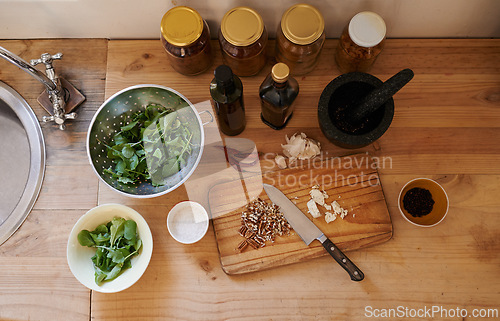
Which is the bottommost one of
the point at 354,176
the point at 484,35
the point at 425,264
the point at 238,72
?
the point at 425,264

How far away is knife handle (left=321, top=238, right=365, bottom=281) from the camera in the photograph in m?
0.88

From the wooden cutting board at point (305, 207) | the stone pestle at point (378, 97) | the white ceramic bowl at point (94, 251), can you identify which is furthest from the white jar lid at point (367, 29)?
the white ceramic bowl at point (94, 251)

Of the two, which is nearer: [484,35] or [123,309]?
[123,309]

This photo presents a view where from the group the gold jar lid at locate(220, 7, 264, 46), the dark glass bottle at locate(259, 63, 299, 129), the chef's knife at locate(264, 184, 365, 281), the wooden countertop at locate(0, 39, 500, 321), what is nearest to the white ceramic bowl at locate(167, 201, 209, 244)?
the wooden countertop at locate(0, 39, 500, 321)

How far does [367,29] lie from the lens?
866mm

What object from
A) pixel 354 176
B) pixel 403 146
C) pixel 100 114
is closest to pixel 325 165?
pixel 354 176

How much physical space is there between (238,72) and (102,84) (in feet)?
1.27

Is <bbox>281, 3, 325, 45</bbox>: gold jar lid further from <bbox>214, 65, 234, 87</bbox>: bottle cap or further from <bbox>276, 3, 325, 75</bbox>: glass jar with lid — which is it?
<bbox>214, 65, 234, 87</bbox>: bottle cap

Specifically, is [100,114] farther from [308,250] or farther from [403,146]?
[403,146]

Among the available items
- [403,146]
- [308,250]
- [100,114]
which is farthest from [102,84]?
[403,146]

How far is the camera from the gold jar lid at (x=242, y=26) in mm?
855

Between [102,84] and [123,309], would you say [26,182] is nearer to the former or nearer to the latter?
[102,84]

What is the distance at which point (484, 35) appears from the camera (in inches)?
40.6

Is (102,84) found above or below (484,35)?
below
